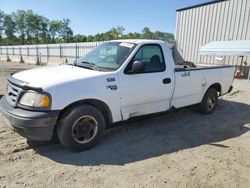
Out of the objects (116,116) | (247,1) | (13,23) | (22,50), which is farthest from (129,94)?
(13,23)

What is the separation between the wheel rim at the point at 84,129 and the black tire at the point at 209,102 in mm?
3384

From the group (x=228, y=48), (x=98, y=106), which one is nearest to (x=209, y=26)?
(x=228, y=48)

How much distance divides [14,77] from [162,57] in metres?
2.93

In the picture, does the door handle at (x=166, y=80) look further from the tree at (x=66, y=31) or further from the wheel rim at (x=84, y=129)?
the tree at (x=66, y=31)

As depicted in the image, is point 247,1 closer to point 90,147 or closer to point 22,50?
point 90,147

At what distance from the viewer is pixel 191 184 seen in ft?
10.7

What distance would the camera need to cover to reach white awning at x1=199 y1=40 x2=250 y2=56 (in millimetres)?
12202

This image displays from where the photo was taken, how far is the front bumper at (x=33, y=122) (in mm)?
3518

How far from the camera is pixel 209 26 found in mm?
15531

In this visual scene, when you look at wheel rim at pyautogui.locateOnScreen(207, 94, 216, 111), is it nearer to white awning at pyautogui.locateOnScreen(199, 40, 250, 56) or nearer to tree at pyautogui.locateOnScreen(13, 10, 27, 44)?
white awning at pyautogui.locateOnScreen(199, 40, 250, 56)

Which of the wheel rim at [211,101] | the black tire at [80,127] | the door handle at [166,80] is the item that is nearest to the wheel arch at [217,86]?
the wheel rim at [211,101]

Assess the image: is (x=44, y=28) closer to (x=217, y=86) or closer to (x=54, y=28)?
(x=54, y=28)

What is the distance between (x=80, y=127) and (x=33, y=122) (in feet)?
2.62

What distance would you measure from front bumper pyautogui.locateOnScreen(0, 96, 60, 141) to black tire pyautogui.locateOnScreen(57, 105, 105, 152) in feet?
0.62
